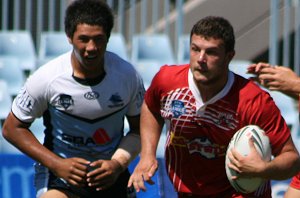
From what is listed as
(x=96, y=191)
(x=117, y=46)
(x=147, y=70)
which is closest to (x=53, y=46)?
(x=117, y=46)

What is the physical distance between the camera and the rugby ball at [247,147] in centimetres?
493

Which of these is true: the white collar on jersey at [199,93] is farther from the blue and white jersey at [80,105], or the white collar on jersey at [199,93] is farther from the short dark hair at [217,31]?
the blue and white jersey at [80,105]

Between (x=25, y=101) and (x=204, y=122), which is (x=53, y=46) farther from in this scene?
(x=204, y=122)

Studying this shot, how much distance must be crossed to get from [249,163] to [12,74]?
205 inches

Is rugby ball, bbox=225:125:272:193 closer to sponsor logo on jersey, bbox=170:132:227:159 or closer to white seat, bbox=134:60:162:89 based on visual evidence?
sponsor logo on jersey, bbox=170:132:227:159

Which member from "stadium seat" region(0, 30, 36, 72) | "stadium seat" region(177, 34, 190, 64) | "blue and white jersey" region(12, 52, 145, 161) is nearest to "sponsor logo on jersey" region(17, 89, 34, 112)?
"blue and white jersey" region(12, 52, 145, 161)

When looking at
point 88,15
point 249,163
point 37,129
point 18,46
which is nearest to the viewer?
point 249,163

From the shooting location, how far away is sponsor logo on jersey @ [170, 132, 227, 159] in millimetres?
5242

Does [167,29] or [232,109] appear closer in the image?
[232,109]

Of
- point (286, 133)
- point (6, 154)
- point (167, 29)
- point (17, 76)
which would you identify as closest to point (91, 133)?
point (286, 133)

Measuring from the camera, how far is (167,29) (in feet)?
37.0

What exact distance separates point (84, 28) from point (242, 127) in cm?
105

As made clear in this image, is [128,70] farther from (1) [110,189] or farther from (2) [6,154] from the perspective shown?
(2) [6,154]

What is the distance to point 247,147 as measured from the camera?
4918mm
